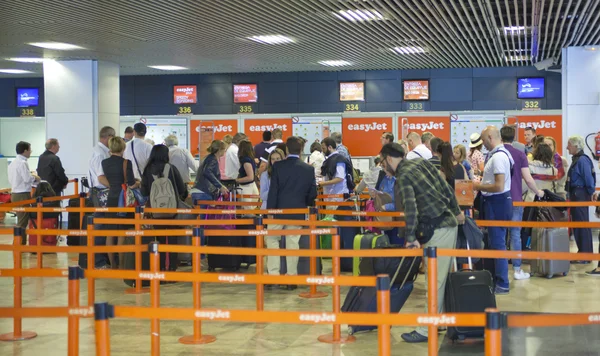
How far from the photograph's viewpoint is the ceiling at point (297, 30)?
11109 millimetres

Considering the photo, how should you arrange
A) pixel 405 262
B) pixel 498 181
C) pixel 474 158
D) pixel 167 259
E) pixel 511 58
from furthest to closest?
pixel 511 58 < pixel 474 158 < pixel 167 259 < pixel 498 181 < pixel 405 262

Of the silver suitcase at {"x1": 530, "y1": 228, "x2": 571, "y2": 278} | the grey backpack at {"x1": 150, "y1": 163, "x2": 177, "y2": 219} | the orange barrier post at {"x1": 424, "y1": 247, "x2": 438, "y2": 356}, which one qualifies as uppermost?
the grey backpack at {"x1": 150, "y1": 163, "x2": 177, "y2": 219}

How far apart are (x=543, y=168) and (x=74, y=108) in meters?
10.5

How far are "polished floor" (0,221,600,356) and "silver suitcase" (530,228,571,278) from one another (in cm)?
26

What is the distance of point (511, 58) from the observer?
744 inches

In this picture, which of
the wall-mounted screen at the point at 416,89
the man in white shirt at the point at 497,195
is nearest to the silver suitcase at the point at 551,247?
the man in white shirt at the point at 497,195

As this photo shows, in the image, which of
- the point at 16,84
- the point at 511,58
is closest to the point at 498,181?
the point at 511,58

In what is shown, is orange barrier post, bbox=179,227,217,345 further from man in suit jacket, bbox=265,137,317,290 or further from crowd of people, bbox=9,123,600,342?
man in suit jacket, bbox=265,137,317,290

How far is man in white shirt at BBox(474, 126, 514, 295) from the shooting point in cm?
882

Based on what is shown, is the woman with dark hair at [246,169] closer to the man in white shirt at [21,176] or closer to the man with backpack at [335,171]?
the man with backpack at [335,171]

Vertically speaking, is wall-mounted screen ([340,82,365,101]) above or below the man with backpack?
above

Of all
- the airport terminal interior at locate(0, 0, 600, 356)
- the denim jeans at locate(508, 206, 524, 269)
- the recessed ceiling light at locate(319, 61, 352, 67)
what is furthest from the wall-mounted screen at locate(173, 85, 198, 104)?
the denim jeans at locate(508, 206, 524, 269)

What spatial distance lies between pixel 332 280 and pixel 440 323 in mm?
1040

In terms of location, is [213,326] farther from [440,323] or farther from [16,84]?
[16,84]
